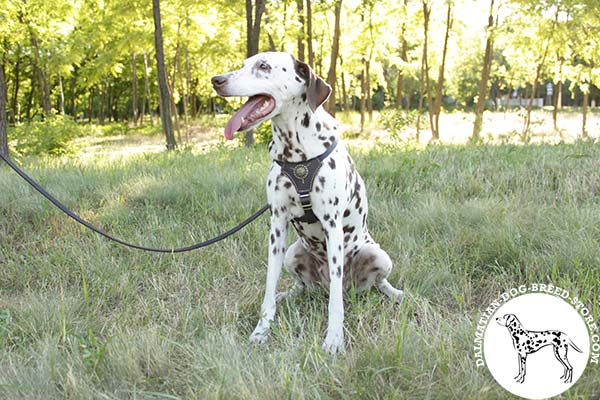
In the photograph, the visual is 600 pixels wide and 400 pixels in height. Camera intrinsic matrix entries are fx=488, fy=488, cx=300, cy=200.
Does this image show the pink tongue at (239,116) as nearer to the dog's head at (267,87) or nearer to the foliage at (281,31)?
the dog's head at (267,87)

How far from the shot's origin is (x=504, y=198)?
5.21m

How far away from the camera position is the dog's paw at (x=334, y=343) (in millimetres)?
2847

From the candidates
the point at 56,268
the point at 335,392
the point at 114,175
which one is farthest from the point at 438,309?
the point at 114,175

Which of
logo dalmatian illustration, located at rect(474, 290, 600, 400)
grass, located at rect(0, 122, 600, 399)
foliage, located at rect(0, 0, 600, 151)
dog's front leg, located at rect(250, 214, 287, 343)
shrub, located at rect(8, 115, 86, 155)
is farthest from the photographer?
foliage, located at rect(0, 0, 600, 151)

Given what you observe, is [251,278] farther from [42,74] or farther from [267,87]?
[42,74]

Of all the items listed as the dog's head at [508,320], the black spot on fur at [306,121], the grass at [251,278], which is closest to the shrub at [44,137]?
the grass at [251,278]

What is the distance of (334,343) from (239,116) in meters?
1.45

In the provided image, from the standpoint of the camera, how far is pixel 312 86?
2.96 m

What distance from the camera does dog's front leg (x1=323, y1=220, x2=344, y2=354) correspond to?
2945 mm

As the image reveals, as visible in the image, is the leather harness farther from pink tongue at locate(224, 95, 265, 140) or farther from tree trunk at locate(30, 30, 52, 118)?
tree trunk at locate(30, 30, 52, 118)

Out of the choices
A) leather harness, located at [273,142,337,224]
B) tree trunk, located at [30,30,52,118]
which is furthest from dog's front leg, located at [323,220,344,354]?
tree trunk, located at [30,30,52,118]

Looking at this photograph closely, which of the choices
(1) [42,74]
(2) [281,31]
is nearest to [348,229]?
(2) [281,31]

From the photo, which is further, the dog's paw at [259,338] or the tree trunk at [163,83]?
the tree trunk at [163,83]

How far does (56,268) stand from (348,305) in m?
2.60
